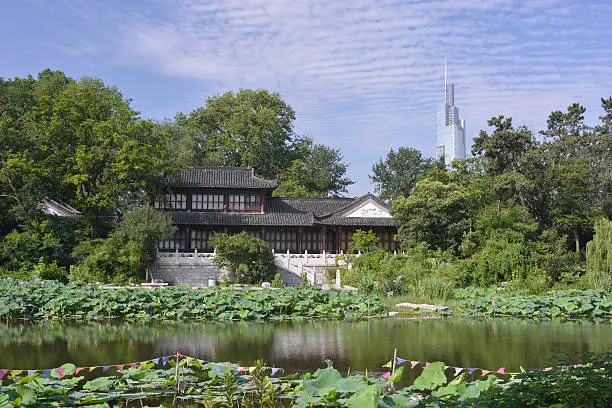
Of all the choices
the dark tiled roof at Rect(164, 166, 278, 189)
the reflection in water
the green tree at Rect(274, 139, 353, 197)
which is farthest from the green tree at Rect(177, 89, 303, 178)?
the reflection in water

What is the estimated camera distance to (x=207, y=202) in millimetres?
30906

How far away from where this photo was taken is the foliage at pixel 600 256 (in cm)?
2153

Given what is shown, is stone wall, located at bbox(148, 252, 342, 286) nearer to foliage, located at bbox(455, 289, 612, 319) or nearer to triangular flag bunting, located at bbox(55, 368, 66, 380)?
foliage, located at bbox(455, 289, 612, 319)

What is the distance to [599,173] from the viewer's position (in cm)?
3184

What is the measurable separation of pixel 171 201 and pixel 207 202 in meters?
1.63

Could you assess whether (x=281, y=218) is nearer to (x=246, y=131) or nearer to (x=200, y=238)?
(x=200, y=238)

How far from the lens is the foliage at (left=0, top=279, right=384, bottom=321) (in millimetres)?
16031

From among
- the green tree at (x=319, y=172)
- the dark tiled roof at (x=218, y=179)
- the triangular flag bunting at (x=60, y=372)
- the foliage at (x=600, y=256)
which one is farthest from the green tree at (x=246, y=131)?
the triangular flag bunting at (x=60, y=372)

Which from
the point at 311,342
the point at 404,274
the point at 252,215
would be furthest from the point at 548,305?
the point at 252,215

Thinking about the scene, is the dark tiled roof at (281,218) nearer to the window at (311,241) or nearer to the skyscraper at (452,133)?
the window at (311,241)

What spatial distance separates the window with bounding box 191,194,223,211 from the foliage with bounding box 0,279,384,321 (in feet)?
43.1

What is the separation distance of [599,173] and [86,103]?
77.1ft

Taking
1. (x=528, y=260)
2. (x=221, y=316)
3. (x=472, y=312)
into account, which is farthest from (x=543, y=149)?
(x=221, y=316)

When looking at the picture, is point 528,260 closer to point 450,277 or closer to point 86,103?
point 450,277
